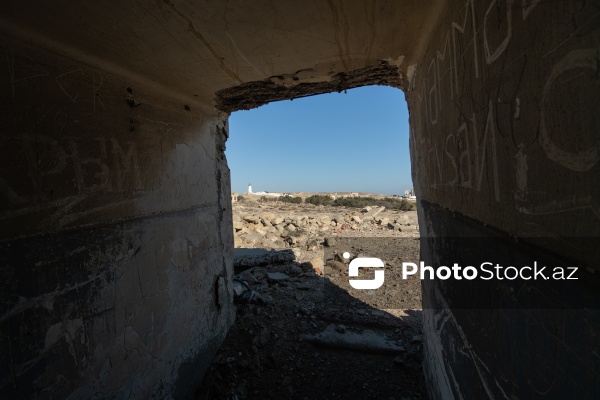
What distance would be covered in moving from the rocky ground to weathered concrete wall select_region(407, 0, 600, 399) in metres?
1.70

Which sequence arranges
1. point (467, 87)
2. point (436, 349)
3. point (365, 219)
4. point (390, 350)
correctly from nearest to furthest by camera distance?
point (467, 87), point (436, 349), point (390, 350), point (365, 219)

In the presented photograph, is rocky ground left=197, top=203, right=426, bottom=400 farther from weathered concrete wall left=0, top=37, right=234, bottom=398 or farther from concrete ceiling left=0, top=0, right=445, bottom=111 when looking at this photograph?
concrete ceiling left=0, top=0, right=445, bottom=111

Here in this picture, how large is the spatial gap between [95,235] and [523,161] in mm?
2133

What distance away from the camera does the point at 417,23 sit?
163 centimetres

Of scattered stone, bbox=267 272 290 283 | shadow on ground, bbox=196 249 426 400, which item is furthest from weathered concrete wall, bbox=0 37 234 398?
scattered stone, bbox=267 272 290 283

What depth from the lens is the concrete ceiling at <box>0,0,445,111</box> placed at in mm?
1345

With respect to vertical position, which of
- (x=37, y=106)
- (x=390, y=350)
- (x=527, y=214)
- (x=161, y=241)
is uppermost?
(x=37, y=106)

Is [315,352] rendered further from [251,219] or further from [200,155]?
[251,219]

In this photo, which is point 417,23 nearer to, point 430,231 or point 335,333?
point 430,231

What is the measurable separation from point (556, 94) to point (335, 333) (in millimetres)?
3396

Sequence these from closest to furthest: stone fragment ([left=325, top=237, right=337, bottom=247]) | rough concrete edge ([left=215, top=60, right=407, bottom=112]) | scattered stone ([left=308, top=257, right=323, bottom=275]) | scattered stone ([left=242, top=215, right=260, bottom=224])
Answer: rough concrete edge ([left=215, top=60, right=407, bottom=112]), scattered stone ([left=308, top=257, right=323, bottom=275]), stone fragment ([left=325, top=237, right=337, bottom=247]), scattered stone ([left=242, top=215, right=260, bottom=224])

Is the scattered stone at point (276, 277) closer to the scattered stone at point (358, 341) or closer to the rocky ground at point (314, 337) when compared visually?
the rocky ground at point (314, 337)

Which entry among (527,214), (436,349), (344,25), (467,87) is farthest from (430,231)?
(344,25)

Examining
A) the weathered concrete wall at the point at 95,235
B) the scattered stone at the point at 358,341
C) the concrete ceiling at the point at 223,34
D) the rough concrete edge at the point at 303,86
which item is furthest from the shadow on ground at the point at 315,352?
the concrete ceiling at the point at 223,34
